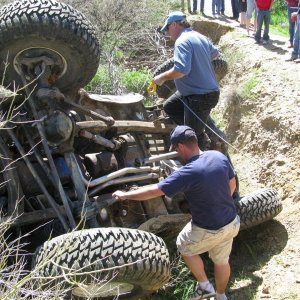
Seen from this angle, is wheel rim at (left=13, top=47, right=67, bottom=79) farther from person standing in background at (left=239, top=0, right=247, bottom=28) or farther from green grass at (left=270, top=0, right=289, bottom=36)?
green grass at (left=270, top=0, right=289, bottom=36)

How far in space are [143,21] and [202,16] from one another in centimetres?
156

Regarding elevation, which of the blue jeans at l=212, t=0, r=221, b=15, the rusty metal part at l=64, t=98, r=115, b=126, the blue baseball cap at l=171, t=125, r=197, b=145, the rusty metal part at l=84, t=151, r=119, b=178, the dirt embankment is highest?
the blue baseball cap at l=171, t=125, r=197, b=145

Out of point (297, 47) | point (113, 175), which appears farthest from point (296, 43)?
point (113, 175)

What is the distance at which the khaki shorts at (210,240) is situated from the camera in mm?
4605

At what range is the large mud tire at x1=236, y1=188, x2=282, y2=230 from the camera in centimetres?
607

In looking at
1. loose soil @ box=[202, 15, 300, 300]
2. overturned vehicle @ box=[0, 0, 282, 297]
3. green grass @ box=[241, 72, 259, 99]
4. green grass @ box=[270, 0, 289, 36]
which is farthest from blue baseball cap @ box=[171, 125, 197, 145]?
green grass @ box=[270, 0, 289, 36]

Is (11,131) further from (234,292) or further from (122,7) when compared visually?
(122,7)

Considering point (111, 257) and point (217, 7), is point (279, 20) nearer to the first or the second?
point (217, 7)

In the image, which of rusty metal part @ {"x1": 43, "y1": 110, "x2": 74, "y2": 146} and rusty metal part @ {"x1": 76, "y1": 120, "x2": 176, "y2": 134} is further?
rusty metal part @ {"x1": 76, "y1": 120, "x2": 176, "y2": 134}

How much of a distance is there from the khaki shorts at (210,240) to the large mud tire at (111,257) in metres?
0.41

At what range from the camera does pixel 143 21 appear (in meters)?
12.6

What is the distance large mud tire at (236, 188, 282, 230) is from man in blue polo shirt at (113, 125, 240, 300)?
49.4 inches

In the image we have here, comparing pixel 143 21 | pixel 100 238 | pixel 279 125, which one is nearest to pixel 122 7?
pixel 143 21

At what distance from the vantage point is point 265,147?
7.92 meters
